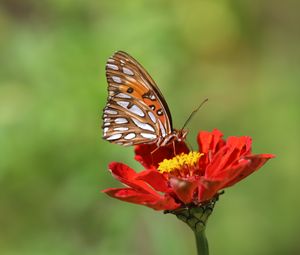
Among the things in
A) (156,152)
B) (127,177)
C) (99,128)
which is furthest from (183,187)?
(99,128)

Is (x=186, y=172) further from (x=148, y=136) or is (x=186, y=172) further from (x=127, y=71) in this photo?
(x=127, y=71)

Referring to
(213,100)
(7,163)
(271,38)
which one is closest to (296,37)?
(271,38)

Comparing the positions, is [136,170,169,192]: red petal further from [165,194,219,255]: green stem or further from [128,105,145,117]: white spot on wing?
[128,105,145,117]: white spot on wing

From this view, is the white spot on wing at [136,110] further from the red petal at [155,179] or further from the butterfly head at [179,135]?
the red petal at [155,179]

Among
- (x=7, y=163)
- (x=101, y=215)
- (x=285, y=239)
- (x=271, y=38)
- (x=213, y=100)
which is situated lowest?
(x=285, y=239)

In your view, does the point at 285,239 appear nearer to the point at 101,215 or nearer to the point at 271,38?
the point at 101,215

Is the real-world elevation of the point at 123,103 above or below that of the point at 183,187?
above
